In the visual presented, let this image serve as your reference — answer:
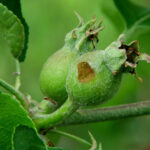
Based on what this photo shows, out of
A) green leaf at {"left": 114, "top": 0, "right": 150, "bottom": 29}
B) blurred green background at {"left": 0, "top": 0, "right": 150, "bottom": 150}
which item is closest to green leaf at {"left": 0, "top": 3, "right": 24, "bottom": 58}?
green leaf at {"left": 114, "top": 0, "right": 150, "bottom": 29}

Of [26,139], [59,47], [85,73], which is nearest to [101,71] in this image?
[85,73]

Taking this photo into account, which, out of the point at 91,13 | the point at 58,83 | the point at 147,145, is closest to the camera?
the point at 58,83

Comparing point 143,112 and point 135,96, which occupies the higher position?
point 143,112

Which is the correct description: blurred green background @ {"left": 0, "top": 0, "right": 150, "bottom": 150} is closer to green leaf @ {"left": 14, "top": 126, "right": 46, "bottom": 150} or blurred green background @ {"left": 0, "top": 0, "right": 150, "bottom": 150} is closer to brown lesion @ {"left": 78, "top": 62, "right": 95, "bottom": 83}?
brown lesion @ {"left": 78, "top": 62, "right": 95, "bottom": 83}

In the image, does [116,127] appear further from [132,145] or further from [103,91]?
[103,91]

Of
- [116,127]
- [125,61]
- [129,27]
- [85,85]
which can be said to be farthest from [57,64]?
[116,127]

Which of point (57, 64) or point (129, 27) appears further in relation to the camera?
point (129, 27)

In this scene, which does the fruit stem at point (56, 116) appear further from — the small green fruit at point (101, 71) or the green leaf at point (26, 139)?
the green leaf at point (26, 139)
